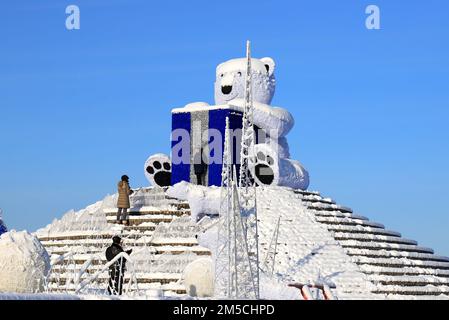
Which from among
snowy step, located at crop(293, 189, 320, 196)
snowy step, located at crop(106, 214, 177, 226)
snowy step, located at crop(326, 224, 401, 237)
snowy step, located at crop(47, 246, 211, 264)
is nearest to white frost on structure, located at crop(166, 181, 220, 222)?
snowy step, located at crop(106, 214, 177, 226)

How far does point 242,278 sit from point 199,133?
53.0 ft

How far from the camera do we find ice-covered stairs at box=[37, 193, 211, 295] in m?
36.3

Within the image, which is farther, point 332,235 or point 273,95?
point 273,95

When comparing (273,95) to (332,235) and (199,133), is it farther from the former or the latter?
(332,235)

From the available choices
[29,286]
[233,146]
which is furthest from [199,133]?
[29,286]

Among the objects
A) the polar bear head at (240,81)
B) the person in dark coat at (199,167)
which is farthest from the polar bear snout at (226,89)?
the person in dark coat at (199,167)

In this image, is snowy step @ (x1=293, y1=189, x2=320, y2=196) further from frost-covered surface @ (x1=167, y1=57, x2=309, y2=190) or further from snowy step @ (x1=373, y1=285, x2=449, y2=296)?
snowy step @ (x1=373, y1=285, x2=449, y2=296)

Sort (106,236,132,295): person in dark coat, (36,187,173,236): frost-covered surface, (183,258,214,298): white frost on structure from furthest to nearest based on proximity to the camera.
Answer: (36,187,173,236): frost-covered surface, (183,258,214,298): white frost on structure, (106,236,132,295): person in dark coat

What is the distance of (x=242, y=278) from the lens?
29.9m

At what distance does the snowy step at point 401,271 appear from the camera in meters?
38.2

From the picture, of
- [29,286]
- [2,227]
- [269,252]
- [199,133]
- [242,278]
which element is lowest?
[29,286]

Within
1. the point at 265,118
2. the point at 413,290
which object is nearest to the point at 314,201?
the point at 265,118

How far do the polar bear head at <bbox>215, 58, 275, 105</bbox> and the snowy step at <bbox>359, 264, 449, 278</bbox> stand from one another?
1095 cm

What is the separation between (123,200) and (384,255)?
A: 404 inches
